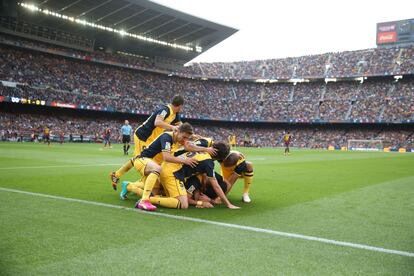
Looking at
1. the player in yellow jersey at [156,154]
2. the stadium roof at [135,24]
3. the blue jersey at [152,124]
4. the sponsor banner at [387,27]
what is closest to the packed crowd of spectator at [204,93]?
the stadium roof at [135,24]

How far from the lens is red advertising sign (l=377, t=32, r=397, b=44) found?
6744 centimetres

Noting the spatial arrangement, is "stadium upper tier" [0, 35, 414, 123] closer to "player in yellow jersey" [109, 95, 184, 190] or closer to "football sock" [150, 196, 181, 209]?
"player in yellow jersey" [109, 95, 184, 190]

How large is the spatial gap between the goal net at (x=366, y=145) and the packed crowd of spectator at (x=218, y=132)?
2.19 meters

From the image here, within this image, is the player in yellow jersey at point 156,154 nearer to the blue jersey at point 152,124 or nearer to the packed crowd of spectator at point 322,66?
the blue jersey at point 152,124

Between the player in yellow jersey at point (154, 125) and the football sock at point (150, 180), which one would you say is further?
the player in yellow jersey at point (154, 125)

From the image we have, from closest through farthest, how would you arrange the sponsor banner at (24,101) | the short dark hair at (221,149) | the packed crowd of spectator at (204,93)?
the short dark hair at (221,149) < the sponsor banner at (24,101) < the packed crowd of spectator at (204,93)

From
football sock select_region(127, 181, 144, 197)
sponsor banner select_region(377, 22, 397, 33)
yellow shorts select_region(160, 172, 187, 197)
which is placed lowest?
football sock select_region(127, 181, 144, 197)

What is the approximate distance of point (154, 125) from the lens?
28.0ft

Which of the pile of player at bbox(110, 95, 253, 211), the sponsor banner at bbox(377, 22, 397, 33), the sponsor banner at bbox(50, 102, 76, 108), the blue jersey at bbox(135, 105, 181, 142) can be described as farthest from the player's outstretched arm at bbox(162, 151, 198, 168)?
the sponsor banner at bbox(377, 22, 397, 33)

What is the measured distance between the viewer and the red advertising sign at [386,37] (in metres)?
67.4

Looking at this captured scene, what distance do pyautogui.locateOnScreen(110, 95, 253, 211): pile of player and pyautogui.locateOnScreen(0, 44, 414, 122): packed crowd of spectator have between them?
1714 inches

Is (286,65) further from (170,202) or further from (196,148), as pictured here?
(170,202)

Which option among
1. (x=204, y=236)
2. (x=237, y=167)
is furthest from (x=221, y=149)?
(x=204, y=236)

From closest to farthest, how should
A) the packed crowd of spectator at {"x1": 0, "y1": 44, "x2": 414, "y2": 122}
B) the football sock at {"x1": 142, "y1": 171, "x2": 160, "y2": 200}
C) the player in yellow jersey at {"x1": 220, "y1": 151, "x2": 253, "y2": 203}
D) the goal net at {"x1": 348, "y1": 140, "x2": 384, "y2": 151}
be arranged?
the football sock at {"x1": 142, "y1": 171, "x2": 160, "y2": 200}
the player in yellow jersey at {"x1": 220, "y1": 151, "x2": 253, "y2": 203}
the packed crowd of spectator at {"x1": 0, "y1": 44, "x2": 414, "y2": 122}
the goal net at {"x1": 348, "y1": 140, "x2": 384, "y2": 151}
